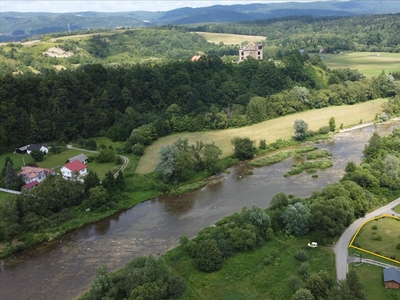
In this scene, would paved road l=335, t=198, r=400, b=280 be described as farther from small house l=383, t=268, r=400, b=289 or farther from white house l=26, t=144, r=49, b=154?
white house l=26, t=144, r=49, b=154

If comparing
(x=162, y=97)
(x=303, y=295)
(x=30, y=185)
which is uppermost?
(x=162, y=97)

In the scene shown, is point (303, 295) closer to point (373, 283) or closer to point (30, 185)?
point (373, 283)

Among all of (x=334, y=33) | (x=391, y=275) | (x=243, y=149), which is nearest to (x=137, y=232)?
(x=243, y=149)

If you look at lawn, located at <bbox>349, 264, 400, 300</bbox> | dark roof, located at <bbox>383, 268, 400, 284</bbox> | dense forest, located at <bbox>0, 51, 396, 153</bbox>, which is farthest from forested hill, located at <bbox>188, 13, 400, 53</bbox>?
dark roof, located at <bbox>383, 268, 400, 284</bbox>

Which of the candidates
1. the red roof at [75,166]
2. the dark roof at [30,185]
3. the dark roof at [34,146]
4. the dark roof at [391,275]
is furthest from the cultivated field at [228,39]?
the dark roof at [391,275]

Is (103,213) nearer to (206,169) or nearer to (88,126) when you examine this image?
(206,169)

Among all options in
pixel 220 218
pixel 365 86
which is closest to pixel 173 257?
pixel 220 218

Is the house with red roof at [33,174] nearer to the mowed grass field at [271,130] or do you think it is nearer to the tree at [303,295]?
the mowed grass field at [271,130]
